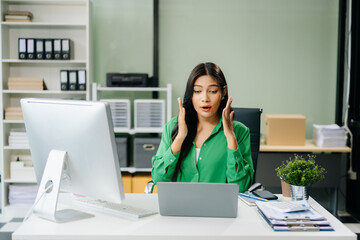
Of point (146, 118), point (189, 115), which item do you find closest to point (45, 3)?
point (146, 118)

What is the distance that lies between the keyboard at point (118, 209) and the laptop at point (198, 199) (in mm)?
91

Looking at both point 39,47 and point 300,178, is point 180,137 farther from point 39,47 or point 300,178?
point 39,47

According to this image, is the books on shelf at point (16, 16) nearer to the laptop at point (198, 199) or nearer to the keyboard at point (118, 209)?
the keyboard at point (118, 209)

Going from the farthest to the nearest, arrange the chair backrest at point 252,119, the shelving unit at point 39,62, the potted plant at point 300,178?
1. the shelving unit at point 39,62
2. the chair backrest at point 252,119
3. the potted plant at point 300,178

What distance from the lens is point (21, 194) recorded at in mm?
3941

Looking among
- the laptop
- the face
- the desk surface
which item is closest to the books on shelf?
the face

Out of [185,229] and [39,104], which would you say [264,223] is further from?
[39,104]

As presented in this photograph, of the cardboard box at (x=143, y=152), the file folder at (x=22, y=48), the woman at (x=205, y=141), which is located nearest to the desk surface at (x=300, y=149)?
the cardboard box at (x=143, y=152)

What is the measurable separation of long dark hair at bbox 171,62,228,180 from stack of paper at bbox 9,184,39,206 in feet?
7.60

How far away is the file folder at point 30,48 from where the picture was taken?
12.5 feet

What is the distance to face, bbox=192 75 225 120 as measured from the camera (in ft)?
6.83

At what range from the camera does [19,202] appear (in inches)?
156

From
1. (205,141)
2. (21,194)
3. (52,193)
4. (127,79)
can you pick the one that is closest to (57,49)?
(127,79)

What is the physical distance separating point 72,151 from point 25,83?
2.59 meters
